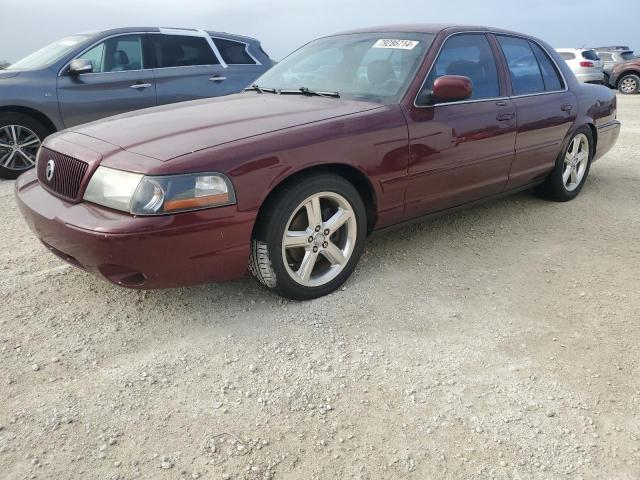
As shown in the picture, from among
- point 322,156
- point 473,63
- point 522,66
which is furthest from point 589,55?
point 322,156

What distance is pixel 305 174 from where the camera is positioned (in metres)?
3.02

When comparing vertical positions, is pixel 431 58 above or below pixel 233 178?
above

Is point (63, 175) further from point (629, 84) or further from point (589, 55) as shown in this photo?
point (629, 84)

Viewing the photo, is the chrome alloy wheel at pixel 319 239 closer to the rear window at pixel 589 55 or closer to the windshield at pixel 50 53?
the windshield at pixel 50 53

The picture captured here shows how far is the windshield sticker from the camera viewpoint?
148 inches

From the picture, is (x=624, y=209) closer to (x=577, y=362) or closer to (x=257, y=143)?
(x=577, y=362)

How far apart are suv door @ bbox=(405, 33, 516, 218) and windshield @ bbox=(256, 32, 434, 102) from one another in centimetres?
17

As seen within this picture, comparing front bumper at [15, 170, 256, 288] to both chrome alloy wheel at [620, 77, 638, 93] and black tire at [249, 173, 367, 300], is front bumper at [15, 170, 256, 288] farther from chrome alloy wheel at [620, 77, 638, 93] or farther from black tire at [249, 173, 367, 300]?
chrome alloy wheel at [620, 77, 638, 93]

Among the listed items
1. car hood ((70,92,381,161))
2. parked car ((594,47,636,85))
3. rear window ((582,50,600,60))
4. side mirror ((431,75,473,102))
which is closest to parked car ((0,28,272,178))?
car hood ((70,92,381,161))

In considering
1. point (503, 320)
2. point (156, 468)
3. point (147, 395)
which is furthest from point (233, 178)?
point (503, 320)

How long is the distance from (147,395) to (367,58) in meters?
2.58

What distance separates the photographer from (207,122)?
122 inches

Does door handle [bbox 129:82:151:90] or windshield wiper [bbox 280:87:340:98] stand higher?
windshield wiper [bbox 280:87:340:98]

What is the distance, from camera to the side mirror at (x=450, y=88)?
3.39 m
